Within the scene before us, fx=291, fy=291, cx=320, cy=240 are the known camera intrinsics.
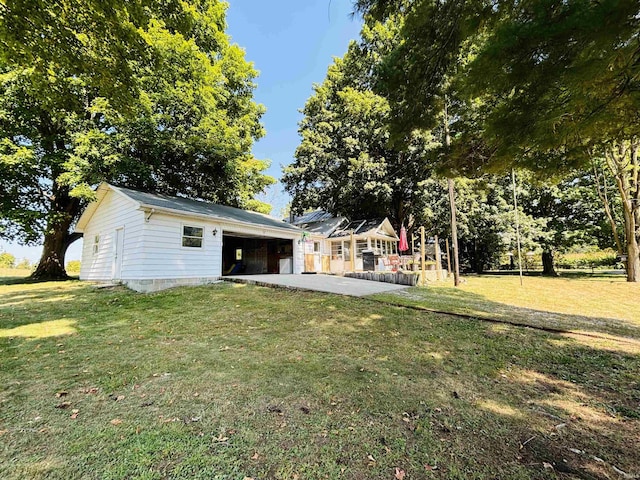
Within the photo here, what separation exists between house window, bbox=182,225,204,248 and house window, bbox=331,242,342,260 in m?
9.40

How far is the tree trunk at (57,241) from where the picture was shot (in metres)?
14.1

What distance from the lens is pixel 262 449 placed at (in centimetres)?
205

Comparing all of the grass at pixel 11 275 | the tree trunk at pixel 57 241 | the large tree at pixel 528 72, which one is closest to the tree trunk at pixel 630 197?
the large tree at pixel 528 72

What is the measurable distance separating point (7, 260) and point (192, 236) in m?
24.4

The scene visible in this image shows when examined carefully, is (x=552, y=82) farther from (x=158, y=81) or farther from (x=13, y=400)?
(x=158, y=81)

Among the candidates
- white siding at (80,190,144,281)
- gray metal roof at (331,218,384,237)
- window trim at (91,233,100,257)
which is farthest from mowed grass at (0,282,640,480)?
gray metal roof at (331,218,384,237)

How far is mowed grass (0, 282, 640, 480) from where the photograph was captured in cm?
192

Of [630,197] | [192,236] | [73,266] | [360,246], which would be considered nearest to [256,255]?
[360,246]

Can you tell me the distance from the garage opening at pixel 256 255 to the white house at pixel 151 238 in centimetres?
236

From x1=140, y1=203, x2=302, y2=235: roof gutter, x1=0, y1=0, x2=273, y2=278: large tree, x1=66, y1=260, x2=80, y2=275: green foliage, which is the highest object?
x1=0, y1=0, x2=273, y2=278: large tree

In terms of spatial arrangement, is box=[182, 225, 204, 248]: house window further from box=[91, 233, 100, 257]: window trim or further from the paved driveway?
box=[91, 233, 100, 257]: window trim

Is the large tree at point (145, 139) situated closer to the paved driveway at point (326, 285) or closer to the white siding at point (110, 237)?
the white siding at point (110, 237)

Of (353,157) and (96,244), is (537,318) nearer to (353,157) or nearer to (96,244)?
(353,157)

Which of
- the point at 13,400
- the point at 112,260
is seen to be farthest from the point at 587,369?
the point at 112,260
